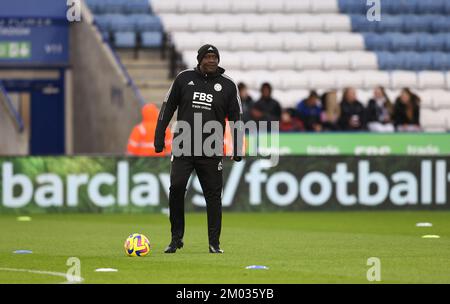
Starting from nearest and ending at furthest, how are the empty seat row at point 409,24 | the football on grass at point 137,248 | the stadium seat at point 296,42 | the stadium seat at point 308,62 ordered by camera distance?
the football on grass at point 137,248
the stadium seat at point 308,62
the stadium seat at point 296,42
the empty seat row at point 409,24

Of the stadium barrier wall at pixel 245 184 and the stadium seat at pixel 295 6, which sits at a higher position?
the stadium seat at pixel 295 6

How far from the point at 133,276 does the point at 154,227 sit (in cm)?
699

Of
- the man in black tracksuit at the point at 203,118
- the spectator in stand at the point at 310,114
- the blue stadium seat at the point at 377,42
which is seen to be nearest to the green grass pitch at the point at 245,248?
the man in black tracksuit at the point at 203,118

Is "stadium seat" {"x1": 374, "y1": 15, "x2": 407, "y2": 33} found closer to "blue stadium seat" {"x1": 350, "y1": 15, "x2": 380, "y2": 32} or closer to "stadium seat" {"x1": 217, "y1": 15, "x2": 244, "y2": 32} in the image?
"blue stadium seat" {"x1": 350, "y1": 15, "x2": 380, "y2": 32}

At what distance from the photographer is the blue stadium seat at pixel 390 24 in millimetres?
30516

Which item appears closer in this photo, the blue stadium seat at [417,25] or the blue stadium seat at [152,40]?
the blue stadium seat at [152,40]

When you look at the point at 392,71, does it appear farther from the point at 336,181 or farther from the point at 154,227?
the point at 154,227

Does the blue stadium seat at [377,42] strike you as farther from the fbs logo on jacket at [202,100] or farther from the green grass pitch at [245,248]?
the fbs logo on jacket at [202,100]

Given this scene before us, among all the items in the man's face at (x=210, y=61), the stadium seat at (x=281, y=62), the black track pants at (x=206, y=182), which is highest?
the stadium seat at (x=281, y=62)

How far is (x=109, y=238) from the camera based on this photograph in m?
15.9

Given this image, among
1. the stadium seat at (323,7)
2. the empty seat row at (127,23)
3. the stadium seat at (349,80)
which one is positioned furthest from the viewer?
the stadium seat at (323,7)

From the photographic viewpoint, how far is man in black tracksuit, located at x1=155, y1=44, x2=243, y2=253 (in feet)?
43.1

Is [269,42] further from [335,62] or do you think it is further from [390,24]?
[390,24]

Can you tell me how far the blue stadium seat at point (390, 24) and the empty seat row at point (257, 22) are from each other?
0.83m
